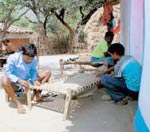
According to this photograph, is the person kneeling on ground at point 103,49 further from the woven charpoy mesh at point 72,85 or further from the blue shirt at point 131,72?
the blue shirt at point 131,72

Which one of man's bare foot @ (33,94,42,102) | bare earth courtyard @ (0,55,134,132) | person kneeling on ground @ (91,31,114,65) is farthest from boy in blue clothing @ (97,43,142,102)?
person kneeling on ground @ (91,31,114,65)

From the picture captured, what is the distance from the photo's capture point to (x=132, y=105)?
16.3 ft

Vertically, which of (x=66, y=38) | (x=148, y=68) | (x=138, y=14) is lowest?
(x=66, y=38)

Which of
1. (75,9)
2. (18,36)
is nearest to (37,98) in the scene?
(75,9)

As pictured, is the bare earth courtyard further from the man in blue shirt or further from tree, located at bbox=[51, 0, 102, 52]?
tree, located at bbox=[51, 0, 102, 52]

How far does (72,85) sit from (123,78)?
31.2 inches

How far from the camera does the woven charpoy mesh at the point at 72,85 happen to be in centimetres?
464

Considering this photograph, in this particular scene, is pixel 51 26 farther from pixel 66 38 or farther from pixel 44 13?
pixel 44 13

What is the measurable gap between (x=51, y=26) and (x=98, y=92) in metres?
19.4

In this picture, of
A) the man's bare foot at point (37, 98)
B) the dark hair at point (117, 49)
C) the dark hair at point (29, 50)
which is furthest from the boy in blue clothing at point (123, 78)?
the dark hair at point (29, 50)

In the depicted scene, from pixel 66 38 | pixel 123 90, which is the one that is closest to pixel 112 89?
pixel 123 90

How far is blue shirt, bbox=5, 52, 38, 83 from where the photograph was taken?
4.98 meters

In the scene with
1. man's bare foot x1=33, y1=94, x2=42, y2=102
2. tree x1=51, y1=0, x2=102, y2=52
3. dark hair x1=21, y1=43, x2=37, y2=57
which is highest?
tree x1=51, y1=0, x2=102, y2=52

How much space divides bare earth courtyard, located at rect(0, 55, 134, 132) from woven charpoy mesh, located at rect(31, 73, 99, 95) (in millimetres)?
350
